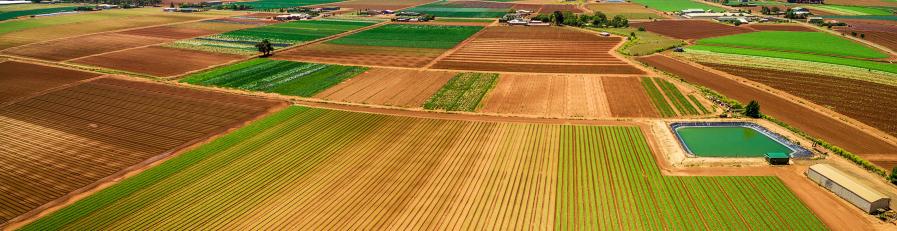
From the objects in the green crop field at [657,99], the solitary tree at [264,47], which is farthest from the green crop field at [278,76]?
the green crop field at [657,99]

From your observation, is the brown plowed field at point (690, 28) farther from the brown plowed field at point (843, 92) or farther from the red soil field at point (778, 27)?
the brown plowed field at point (843, 92)

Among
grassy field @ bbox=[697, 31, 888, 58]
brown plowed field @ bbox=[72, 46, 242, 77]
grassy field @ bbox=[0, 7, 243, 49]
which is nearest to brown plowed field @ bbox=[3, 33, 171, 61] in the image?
brown plowed field @ bbox=[72, 46, 242, 77]

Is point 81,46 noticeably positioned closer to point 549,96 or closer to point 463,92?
point 463,92

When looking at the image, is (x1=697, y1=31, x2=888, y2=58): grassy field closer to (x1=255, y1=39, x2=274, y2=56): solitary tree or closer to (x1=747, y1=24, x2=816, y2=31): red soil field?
(x1=747, y1=24, x2=816, y2=31): red soil field

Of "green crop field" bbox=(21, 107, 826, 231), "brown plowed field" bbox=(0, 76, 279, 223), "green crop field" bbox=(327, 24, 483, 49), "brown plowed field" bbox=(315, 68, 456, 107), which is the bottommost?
"green crop field" bbox=(21, 107, 826, 231)

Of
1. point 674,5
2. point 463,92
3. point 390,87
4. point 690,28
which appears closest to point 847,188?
point 463,92

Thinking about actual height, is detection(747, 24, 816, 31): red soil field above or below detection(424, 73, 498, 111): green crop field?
above
